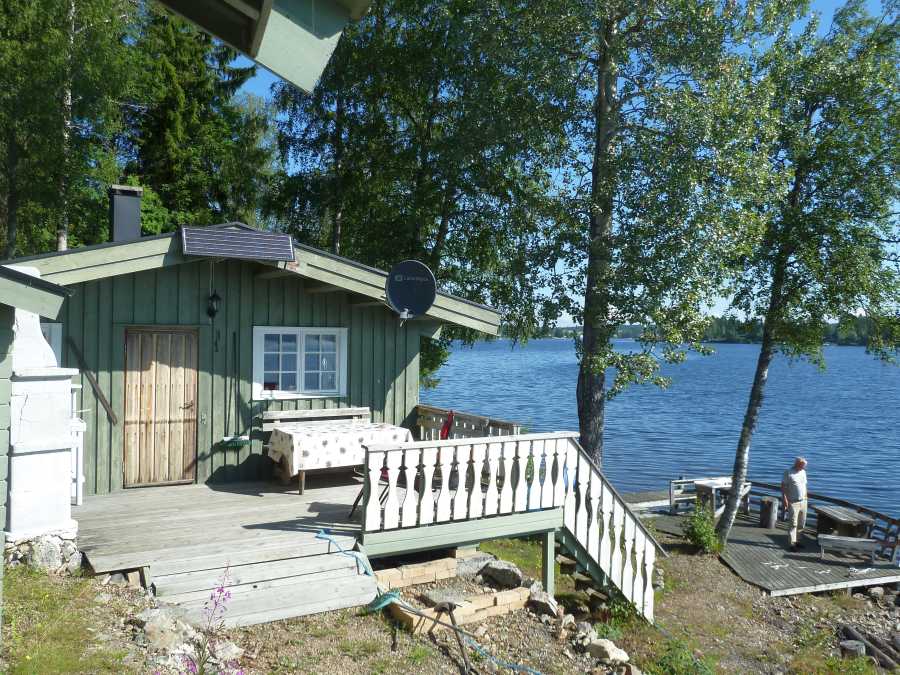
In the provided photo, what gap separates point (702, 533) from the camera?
12.9 metres

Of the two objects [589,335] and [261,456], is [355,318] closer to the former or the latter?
[261,456]

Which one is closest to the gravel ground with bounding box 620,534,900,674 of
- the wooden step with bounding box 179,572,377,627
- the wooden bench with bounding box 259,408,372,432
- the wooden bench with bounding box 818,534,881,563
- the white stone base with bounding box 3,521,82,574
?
the wooden bench with bounding box 818,534,881,563

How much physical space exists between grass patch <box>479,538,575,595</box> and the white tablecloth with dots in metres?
2.03

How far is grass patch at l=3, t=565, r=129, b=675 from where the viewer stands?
4480mm

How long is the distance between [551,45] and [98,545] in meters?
10.2

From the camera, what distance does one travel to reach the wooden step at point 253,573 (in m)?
5.87

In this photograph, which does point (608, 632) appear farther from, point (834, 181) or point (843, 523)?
point (834, 181)

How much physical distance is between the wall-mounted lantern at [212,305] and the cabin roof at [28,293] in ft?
13.8

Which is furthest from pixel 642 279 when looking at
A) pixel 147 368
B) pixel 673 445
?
pixel 673 445

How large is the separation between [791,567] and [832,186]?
6771mm

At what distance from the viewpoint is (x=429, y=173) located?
58.4ft

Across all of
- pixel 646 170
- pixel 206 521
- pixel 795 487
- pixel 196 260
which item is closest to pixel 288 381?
pixel 196 260

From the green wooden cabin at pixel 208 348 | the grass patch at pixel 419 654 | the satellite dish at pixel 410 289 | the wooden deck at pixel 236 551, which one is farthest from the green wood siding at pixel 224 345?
the grass patch at pixel 419 654

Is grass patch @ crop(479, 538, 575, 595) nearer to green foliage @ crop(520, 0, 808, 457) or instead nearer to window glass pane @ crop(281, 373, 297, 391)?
green foliage @ crop(520, 0, 808, 457)
